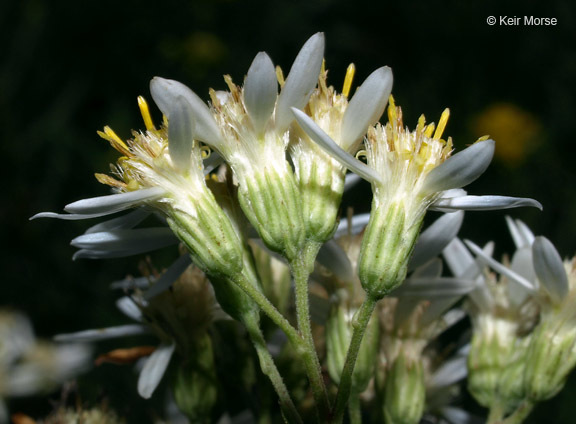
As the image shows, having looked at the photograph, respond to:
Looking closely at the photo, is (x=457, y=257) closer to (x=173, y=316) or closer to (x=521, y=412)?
(x=521, y=412)

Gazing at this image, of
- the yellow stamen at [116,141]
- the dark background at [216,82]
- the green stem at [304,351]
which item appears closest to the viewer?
the green stem at [304,351]

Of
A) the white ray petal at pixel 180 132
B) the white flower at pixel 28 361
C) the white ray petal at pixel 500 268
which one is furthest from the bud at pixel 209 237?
the white flower at pixel 28 361

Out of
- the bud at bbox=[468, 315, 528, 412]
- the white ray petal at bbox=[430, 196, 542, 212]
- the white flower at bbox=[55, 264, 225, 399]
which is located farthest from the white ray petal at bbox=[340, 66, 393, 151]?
the bud at bbox=[468, 315, 528, 412]

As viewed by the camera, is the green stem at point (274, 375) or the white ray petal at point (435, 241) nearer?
the green stem at point (274, 375)

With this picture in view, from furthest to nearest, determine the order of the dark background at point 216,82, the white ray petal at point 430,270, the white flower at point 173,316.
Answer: the dark background at point 216,82 → the white flower at point 173,316 → the white ray petal at point 430,270

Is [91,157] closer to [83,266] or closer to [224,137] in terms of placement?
[83,266]

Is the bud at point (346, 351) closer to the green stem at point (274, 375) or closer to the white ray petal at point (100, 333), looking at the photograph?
the green stem at point (274, 375)
